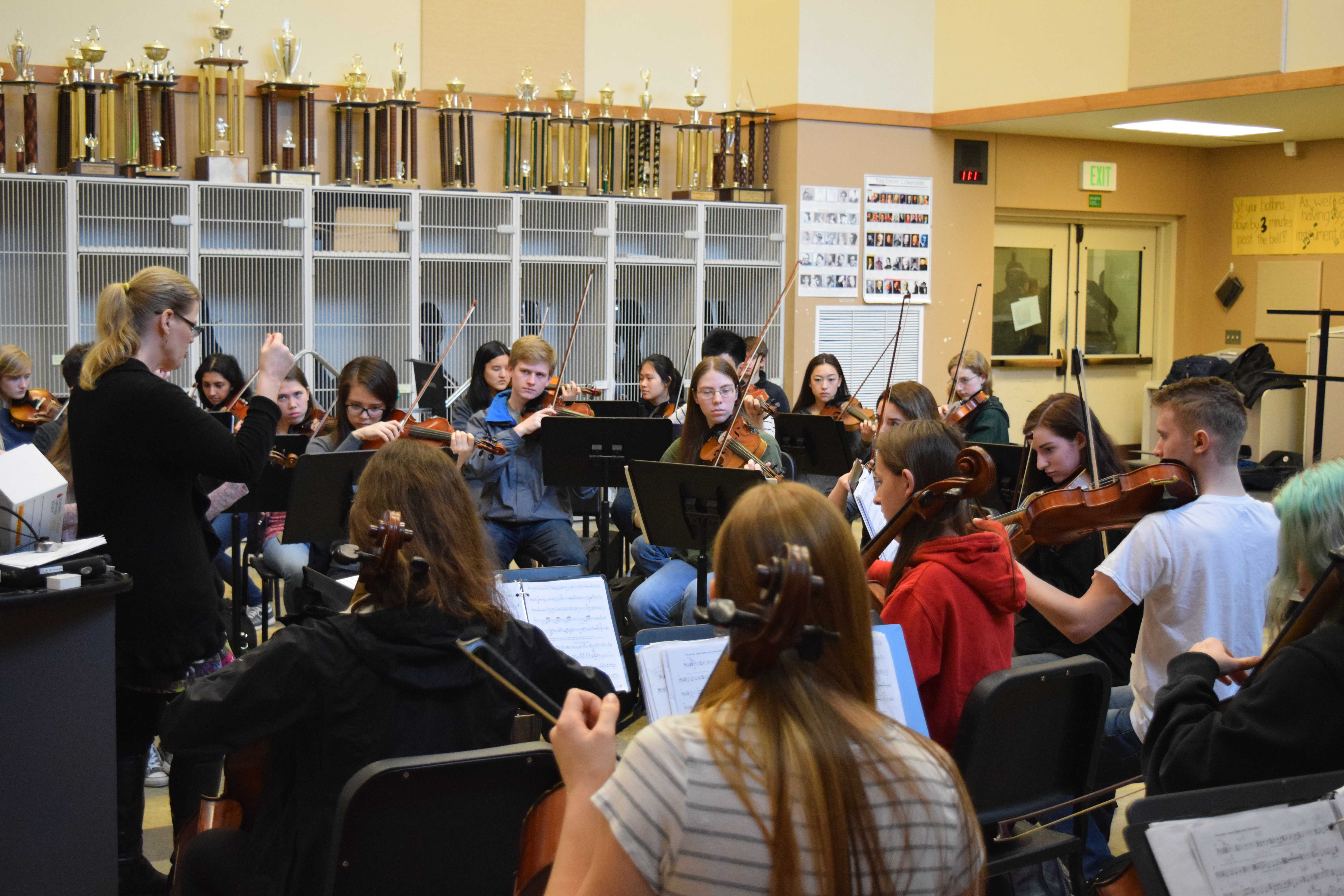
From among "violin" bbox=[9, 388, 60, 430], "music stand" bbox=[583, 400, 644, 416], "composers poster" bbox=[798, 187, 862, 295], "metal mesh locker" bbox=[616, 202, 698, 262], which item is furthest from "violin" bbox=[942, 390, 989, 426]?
"violin" bbox=[9, 388, 60, 430]

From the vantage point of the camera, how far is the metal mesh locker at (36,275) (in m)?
6.09

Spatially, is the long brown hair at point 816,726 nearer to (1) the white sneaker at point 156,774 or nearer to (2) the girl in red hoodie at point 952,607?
(2) the girl in red hoodie at point 952,607

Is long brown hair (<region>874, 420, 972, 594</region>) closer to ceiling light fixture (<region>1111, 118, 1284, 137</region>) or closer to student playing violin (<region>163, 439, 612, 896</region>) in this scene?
student playing violin (<region>163, 439, 612, 896</region>)

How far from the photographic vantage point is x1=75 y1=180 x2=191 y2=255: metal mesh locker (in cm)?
617

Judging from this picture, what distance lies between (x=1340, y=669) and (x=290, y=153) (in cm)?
618

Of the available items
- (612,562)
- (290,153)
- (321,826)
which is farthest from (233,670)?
(290,153)

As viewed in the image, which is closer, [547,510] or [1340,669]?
[1340,669]

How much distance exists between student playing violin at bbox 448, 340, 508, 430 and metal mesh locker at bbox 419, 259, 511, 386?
0.95 meters

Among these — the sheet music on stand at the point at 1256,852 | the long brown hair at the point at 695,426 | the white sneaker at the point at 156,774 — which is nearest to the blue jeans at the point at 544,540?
the long brown hair at the point at 695,426

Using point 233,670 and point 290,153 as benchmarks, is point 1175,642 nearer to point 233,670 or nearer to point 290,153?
point 233,670

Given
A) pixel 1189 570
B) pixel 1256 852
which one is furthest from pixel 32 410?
pixel 1256 852

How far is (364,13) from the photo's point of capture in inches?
277

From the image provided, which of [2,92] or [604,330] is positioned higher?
[2,92]

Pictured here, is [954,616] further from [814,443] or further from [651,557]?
[814,443]
